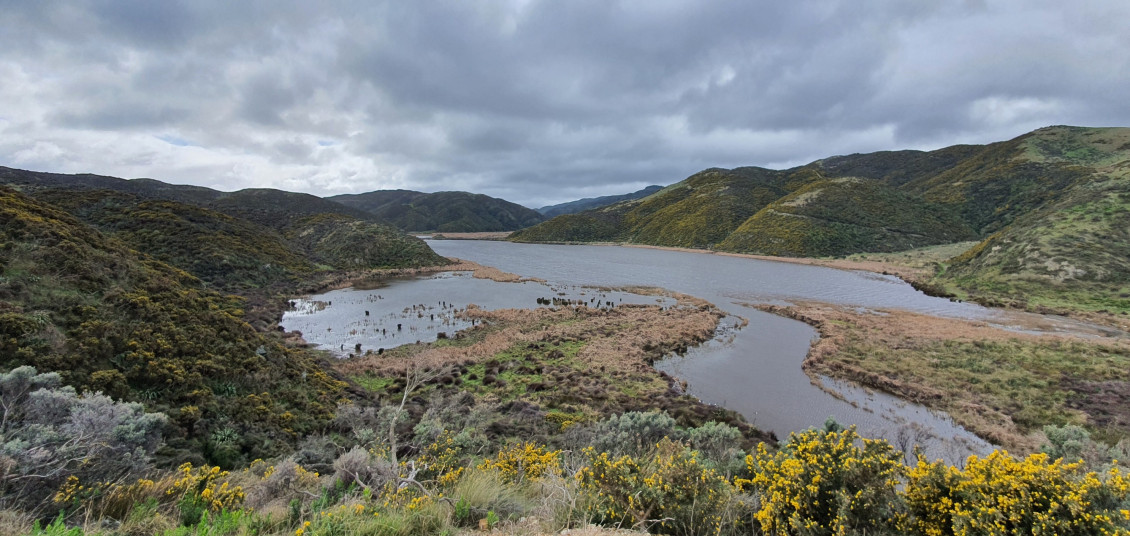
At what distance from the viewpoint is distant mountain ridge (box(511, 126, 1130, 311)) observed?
125 ft

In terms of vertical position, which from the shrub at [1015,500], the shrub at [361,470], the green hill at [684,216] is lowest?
the shrub at [361,470]

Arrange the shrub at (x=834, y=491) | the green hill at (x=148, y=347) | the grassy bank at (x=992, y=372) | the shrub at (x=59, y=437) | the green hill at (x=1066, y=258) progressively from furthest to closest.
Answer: the green hill at (x=1066, y=258) < the grassy bank at (x=992, y=372) < the green hill at (x=148, y=347) < the shrub at (x=59, y=437) < the shrub at (x=834, y=491)

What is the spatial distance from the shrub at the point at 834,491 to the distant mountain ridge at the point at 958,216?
1746 inches

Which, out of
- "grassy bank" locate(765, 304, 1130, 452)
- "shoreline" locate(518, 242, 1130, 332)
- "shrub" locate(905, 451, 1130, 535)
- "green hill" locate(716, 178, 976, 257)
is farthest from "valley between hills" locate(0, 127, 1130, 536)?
"green hill" locate(716, 178, 976, 257)

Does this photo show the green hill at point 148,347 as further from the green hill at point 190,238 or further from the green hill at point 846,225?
the green hill at point 846,225

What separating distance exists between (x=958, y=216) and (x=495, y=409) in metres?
109

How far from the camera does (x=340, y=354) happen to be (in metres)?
21.4

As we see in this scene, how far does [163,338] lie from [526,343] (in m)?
15.5

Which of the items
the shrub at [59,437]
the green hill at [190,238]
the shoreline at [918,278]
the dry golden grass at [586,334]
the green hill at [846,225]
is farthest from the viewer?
the green hill at [846,225]

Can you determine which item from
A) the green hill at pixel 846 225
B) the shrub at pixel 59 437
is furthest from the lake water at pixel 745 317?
the shrub at pixel 59 437

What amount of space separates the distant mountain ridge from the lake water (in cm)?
1010

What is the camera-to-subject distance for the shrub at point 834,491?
4.30m

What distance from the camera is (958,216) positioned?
275 ft

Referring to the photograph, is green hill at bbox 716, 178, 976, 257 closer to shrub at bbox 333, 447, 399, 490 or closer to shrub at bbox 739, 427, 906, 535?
shrub at bbox 739, 427, 906, 535
